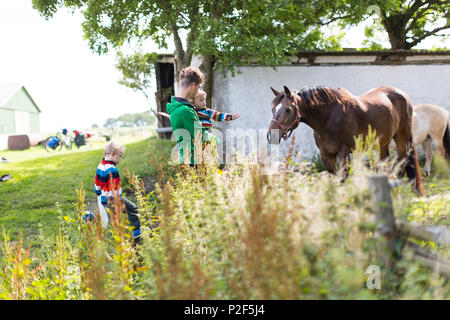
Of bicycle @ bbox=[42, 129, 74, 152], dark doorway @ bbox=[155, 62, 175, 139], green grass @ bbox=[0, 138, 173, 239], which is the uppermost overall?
dark doorway @ bbox=[155, 62, 175, 139]

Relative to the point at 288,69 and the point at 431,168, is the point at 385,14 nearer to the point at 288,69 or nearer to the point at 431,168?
the point at 288,69

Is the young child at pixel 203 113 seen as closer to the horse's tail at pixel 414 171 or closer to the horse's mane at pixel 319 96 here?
the horse's mane at pixel 319 96

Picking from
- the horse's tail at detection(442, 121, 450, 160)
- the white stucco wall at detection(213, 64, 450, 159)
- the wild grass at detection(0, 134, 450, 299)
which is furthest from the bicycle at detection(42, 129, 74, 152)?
the wild grass at detection(0, 134, 450, 299)

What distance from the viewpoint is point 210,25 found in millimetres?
8766

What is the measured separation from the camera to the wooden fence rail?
6.61 ft

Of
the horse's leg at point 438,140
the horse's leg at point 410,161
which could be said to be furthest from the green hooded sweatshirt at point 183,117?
the horse's leg at point 438,140

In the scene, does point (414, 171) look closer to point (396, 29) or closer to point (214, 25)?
point (214, 25)

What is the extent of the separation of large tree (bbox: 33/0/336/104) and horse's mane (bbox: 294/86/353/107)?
138 inches

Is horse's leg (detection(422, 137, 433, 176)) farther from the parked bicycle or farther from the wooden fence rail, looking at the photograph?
the parked bicycle

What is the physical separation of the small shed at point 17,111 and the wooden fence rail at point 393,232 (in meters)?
30.0

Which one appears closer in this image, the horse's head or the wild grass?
the wild grass

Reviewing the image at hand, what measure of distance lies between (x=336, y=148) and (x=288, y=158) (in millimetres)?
1708

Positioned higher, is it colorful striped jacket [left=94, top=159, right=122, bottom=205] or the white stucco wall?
the white stucco wall
